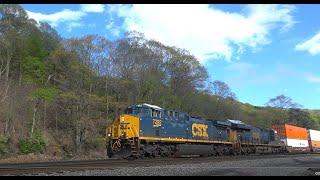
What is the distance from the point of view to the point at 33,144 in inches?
1446

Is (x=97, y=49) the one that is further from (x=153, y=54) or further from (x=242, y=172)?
(x=242, y=172)

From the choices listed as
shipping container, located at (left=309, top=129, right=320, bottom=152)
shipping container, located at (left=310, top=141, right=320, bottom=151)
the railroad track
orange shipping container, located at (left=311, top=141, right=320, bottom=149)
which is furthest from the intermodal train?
orange shipping container, located at (left=311, top=141, right=320, bottom=149)

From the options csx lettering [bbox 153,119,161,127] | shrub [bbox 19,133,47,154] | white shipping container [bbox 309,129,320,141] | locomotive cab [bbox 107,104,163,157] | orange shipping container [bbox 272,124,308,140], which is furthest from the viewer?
white shipping container [bbox 309,129,320,141]

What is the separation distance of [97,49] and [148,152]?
2812cm

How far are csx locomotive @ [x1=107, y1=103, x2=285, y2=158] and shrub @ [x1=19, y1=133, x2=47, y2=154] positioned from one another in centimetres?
1183

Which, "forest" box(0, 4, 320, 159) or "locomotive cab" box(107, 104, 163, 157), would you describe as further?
"forest" box(0, 4, 320, 159)

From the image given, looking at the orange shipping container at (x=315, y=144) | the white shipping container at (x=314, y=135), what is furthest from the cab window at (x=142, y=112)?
the white shipping container at (x=314, y=135)

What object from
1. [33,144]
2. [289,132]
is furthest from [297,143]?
[33,144]

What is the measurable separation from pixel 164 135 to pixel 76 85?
62.8 ft

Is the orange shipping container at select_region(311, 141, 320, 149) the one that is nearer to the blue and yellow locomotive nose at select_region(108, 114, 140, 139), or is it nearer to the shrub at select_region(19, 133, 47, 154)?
the shrub at select_region(19, 133, 47, 154)

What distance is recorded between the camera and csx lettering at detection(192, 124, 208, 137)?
3247cm

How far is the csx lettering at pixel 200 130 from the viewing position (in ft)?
107

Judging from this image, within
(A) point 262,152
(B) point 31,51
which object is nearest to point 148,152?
(A) point 262,152

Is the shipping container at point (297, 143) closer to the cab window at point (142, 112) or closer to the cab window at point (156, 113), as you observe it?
the cab window at point (156, 113)
